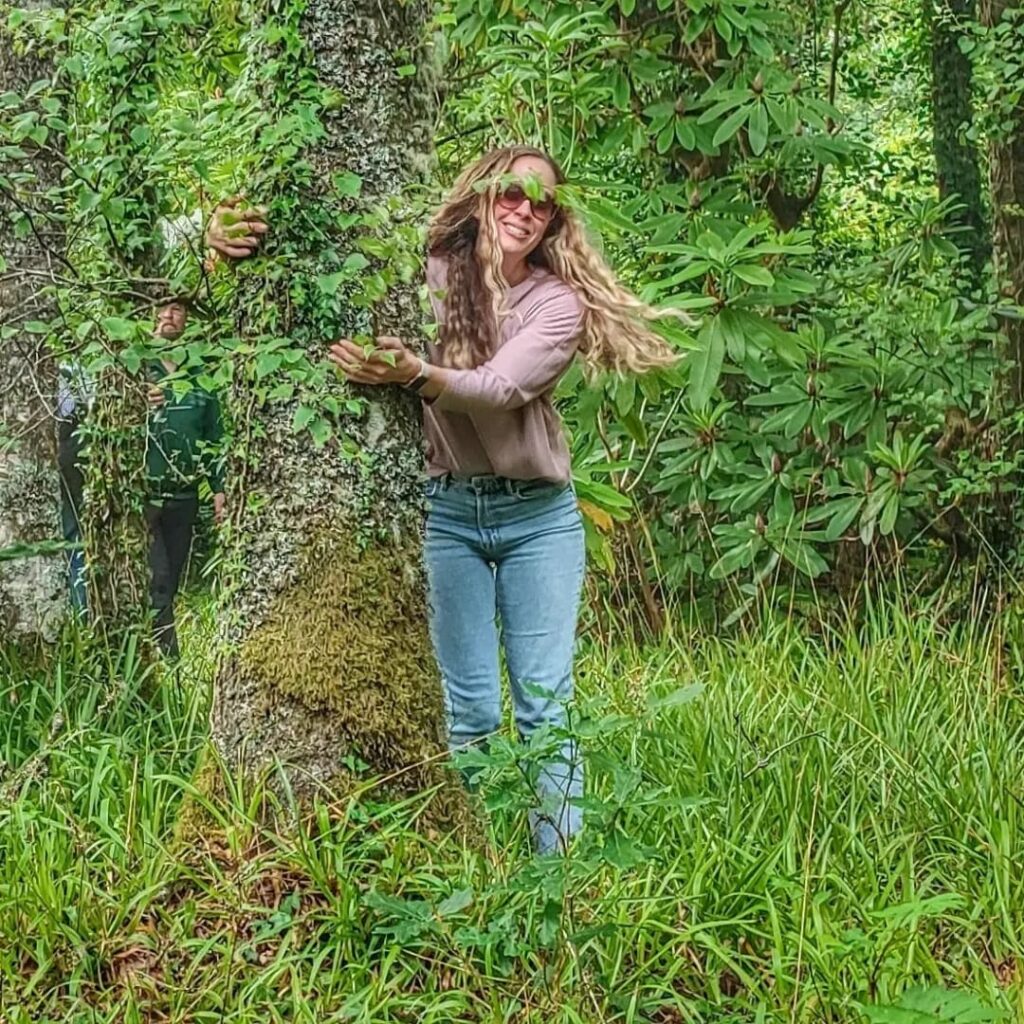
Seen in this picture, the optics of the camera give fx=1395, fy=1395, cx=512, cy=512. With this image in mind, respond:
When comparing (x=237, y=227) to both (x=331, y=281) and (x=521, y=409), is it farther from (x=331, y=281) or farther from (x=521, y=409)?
(x=521, y=409)

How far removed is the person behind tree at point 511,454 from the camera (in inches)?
137

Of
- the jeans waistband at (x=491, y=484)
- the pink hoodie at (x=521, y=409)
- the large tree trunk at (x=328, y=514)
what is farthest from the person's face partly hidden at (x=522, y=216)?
the jeans waistband at (x=491, y=484)

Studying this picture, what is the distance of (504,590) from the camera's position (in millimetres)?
3600

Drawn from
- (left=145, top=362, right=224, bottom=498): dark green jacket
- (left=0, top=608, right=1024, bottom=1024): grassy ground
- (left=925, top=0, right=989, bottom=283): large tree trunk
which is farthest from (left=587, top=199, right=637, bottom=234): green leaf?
(left=925, top=0, right=989, bottom=283): large tree trunk

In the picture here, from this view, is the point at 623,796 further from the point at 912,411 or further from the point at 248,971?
the point at 912,411

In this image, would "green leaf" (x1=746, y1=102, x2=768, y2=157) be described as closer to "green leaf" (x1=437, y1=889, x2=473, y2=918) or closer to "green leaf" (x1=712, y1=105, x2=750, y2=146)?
"green leaf" (x1=712, y1=105, x2=750, y2=146)

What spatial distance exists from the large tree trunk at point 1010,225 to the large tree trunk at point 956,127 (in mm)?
939

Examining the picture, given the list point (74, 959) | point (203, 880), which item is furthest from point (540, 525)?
point (74, 959)

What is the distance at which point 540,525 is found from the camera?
11.7 feet

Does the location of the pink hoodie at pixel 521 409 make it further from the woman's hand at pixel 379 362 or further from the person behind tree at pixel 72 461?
the person behind tree at pixel 72 461

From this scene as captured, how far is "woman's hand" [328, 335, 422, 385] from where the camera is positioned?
116 inches

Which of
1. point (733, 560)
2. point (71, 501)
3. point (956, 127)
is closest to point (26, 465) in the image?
point (71, 501)

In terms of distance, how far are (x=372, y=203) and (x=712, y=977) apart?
180cm

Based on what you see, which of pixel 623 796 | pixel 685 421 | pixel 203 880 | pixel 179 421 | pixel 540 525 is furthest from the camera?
pixel 685 421
